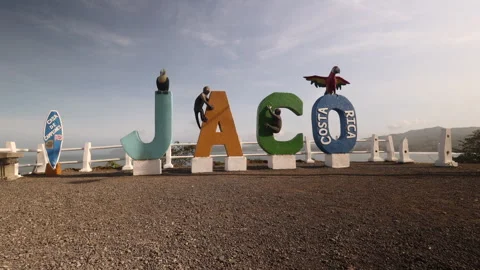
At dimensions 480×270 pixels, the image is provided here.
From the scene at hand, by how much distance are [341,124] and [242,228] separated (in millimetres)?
7782

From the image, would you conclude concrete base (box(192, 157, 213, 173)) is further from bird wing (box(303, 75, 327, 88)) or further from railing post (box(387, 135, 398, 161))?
railing post (box(387, 135, 398, 161))

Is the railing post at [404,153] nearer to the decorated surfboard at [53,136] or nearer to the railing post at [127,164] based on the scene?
the railing post at [127,164]

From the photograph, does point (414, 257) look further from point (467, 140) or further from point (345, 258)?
point (467, 140)

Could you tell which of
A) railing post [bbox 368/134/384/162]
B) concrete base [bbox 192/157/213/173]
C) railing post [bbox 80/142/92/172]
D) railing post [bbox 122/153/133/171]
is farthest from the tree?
railing post [bbox 80/142/92/172]

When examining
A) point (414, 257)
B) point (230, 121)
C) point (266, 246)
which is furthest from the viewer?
point (230, 121)

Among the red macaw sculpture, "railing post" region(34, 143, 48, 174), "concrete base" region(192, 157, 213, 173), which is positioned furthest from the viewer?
the red macaw sculpture

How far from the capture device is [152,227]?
317 cm

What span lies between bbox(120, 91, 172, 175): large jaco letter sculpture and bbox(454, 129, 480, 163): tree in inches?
534

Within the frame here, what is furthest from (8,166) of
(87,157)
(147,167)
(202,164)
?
(202,164)

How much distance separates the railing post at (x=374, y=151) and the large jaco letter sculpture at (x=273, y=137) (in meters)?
4.94

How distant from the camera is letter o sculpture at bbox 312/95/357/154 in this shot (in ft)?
29.9

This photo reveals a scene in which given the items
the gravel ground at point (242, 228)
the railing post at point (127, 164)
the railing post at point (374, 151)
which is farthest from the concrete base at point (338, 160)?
the railing post at point (127, 164)

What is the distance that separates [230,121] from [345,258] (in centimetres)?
646

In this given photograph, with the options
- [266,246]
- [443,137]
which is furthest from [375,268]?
[443,137]
